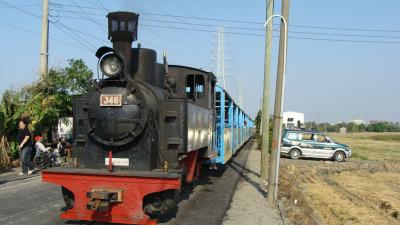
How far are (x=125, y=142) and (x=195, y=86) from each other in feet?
12.5

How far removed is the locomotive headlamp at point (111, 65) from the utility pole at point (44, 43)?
10511 millimetres

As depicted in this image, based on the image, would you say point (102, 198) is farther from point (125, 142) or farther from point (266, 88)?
point (266, 88)

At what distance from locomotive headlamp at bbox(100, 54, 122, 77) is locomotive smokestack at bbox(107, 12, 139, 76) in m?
0.22


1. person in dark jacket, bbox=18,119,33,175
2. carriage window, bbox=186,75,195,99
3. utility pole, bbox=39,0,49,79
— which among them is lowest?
person in dark jacket, bbox=18,119,33,175

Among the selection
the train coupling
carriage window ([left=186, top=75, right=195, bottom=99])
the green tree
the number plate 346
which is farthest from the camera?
the green tree

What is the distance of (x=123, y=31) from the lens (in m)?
7.53

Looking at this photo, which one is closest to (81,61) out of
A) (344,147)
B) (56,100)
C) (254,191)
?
(56,100)

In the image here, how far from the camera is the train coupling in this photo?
664cm

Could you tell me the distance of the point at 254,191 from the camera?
11.2 metres

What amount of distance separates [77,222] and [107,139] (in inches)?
58.4

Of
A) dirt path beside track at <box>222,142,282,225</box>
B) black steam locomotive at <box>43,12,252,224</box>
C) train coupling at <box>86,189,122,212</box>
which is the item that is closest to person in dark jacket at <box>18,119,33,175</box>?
black steam locomotive at <box>43,12,252,224</box>

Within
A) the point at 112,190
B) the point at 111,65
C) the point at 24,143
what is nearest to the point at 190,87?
the point at 111,65

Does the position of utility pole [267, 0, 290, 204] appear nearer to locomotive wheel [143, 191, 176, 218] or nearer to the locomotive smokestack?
locomotive wheel [143, 191, 176, 218]

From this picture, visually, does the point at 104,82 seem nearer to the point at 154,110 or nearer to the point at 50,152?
the point at 154,110
